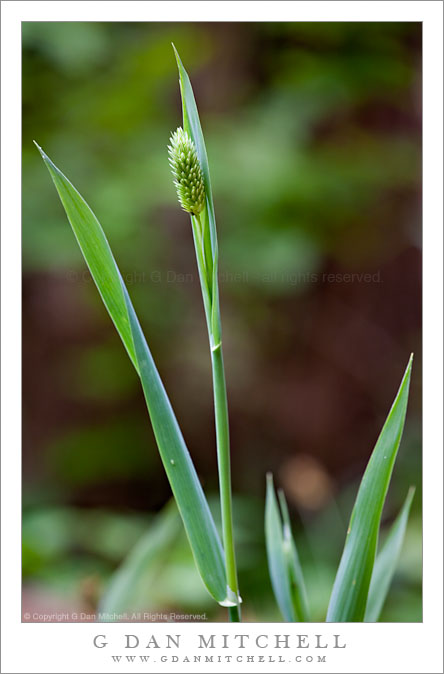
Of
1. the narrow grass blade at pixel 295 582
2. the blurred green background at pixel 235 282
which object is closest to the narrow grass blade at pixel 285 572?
the narrow grass blade at pixel 295 582

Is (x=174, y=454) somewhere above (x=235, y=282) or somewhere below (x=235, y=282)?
below

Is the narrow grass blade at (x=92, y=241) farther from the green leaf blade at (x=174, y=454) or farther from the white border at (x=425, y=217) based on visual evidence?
the white border at (x=425, y=217)

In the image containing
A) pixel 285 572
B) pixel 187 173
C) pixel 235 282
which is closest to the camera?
pixel 187 173

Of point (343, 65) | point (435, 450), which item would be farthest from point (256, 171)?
point (435, 450)

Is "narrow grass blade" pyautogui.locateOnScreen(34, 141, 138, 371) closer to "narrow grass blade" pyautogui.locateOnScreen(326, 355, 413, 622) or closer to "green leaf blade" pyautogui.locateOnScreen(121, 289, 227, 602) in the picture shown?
"green leaf blade" pyautogui.locateOnScreen(121, 289, 227, 602)

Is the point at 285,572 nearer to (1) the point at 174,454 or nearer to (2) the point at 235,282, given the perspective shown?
(1) the point at 174,454

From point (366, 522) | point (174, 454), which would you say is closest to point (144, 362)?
point (174, 454)

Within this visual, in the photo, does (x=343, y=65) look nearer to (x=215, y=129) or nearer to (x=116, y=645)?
(x=215, y=129)
